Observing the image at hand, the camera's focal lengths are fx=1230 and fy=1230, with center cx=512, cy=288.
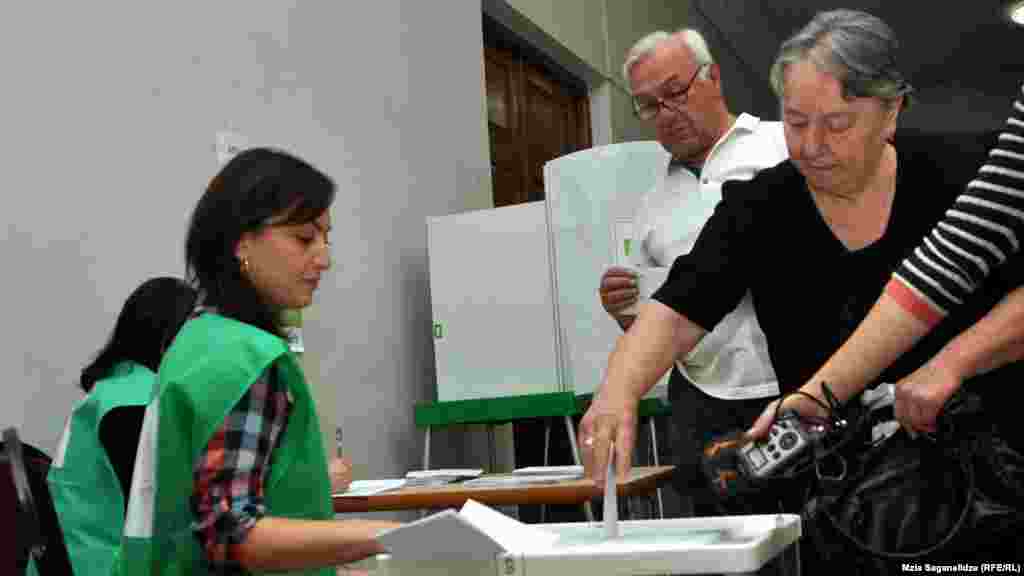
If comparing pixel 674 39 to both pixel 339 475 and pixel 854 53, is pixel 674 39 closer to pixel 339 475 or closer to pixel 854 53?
pixel 339 475

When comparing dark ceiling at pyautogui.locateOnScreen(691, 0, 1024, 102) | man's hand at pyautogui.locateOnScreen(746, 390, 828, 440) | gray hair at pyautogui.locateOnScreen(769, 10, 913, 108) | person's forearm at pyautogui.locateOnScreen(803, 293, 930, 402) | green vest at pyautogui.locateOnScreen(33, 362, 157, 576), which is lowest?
green vest at pyautogui.locateOnScreen(33, 362, 157, 576)

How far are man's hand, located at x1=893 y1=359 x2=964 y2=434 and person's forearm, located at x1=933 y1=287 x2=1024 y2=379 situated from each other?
16 millimetres

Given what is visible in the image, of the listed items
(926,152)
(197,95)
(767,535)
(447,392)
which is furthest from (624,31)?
(767,535)

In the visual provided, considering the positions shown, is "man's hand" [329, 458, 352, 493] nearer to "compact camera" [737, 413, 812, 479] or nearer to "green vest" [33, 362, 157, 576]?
"green vest" [33, 362, 157, 576]

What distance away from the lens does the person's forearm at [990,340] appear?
3.96 ft

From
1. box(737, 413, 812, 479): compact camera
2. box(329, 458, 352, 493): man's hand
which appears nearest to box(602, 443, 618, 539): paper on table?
box(737, 413, 812, 479): compact camera

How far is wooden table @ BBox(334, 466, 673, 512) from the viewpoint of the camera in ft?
8.07

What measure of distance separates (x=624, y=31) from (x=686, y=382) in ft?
17.8

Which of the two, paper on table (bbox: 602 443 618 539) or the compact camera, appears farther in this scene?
the compact camera

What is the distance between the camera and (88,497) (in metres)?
2.15

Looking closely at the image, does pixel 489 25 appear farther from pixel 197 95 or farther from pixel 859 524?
pixel 859 524

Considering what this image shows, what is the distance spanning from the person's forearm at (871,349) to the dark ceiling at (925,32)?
7833 mm

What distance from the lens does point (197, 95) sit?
3.51m

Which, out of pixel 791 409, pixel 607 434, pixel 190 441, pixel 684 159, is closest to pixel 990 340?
pixel 791 409
